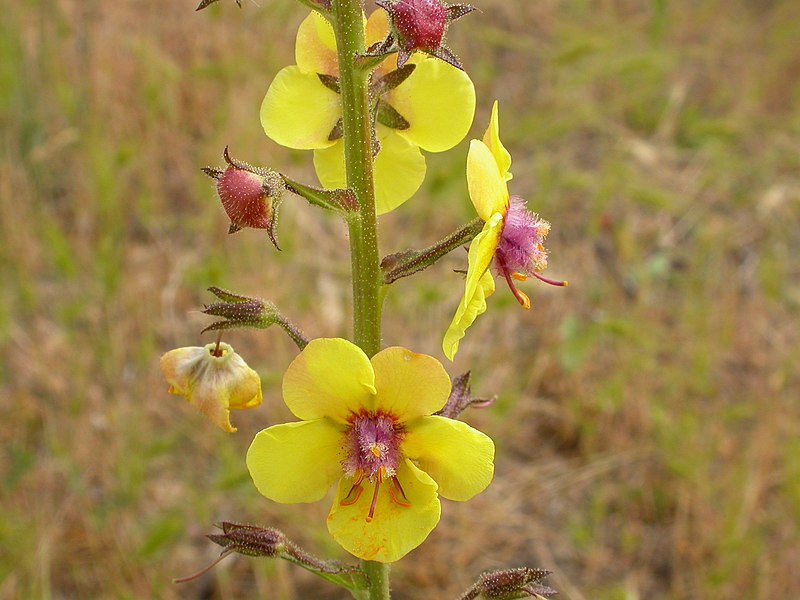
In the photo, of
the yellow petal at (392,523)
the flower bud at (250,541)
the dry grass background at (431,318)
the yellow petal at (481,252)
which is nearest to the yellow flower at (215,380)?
the flower bud at (250,541)

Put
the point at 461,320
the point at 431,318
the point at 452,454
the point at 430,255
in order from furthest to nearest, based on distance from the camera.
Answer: the point at 431,318 → the point at 430,255 → the point at 452,454 → the point at 461,320

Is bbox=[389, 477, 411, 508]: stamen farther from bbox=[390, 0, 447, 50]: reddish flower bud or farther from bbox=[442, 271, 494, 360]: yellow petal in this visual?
bbox=[390, 0, 447, 50]: reddish flower bud

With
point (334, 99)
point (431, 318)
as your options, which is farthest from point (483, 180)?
point (431, 318)

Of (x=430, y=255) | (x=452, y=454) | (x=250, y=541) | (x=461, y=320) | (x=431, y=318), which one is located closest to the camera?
(x=461, y=320)

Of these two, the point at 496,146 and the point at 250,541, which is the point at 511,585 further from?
the point at 496,146

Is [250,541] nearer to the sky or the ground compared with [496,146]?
nearer to the ground

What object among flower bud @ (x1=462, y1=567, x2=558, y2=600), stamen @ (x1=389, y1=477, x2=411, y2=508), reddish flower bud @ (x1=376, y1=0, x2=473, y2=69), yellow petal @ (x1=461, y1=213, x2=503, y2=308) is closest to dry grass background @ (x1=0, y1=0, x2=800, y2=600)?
flower bud @ (x1=462, y1=567, x2=558, y2=600)

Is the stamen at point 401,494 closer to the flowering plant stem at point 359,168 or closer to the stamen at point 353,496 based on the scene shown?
the stamen at point 353,496
